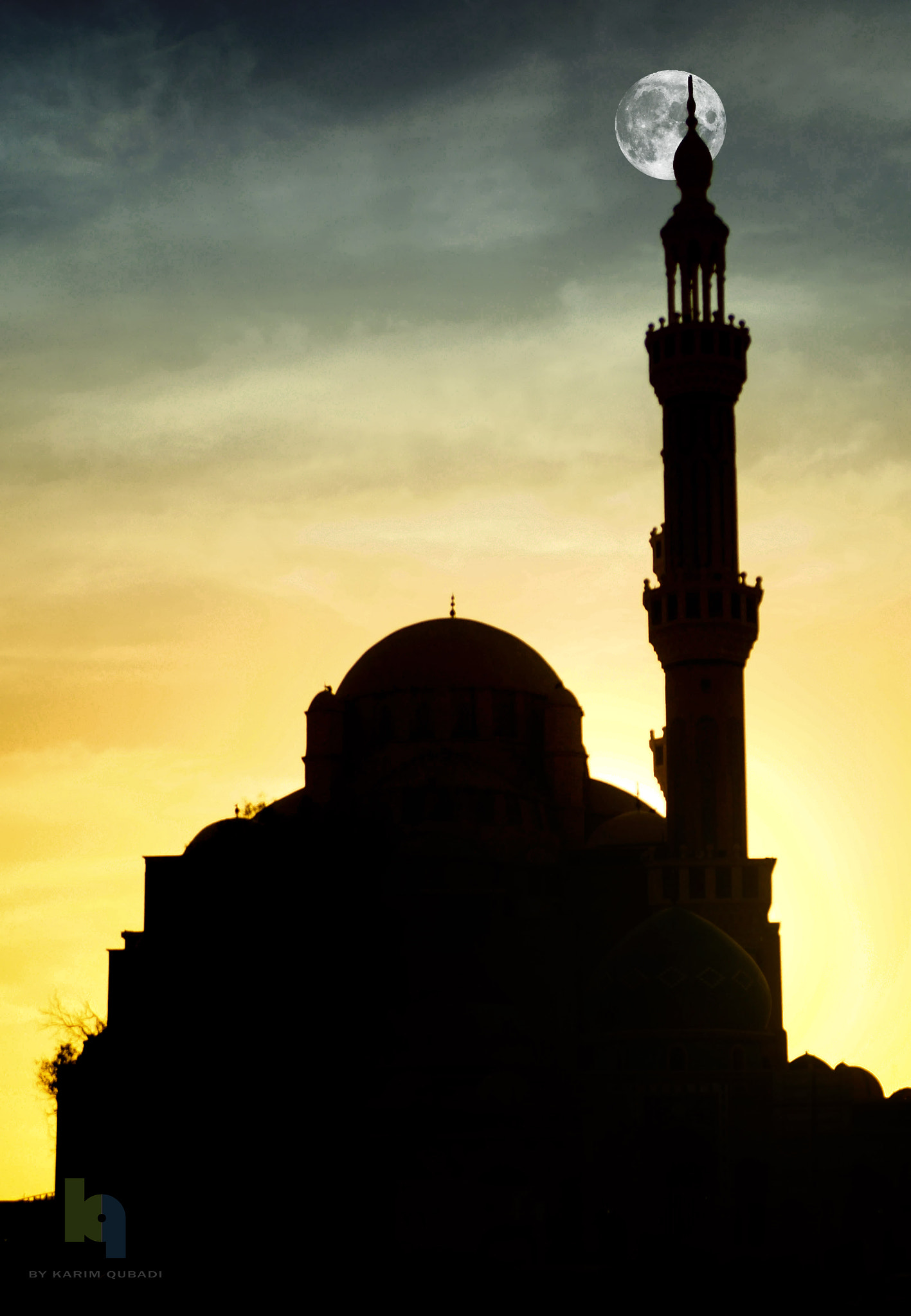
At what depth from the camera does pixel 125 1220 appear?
128 feet

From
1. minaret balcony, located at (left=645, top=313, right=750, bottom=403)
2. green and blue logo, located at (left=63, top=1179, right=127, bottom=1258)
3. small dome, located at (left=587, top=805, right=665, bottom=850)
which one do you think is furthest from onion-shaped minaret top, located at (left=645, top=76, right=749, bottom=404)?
green and blue logo, located at (left=63, top=1179, right=127, bottom=1258)

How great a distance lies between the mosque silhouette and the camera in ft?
125

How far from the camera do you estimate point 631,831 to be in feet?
146

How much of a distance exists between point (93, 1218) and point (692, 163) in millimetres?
25200

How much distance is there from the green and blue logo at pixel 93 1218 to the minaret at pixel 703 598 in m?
12.1

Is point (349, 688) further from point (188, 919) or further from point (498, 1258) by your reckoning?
point (498, 1258)

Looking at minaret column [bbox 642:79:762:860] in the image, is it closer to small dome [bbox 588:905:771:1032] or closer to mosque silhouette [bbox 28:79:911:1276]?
mosque silhouette [bbox 28:79:911:1276]

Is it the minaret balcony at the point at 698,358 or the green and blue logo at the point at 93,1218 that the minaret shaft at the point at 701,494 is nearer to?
the minaret balcony at the point at 698,358

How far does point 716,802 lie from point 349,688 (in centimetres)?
974

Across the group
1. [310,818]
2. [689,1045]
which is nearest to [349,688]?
[310,818]

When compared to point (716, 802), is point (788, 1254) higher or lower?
lower

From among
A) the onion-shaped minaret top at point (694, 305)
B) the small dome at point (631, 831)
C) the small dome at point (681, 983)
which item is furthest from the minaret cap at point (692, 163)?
the small dome at point (681, 983)

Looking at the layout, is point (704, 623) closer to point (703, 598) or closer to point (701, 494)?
point (703, 598)

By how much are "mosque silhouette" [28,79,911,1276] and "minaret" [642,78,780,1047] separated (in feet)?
0.20
